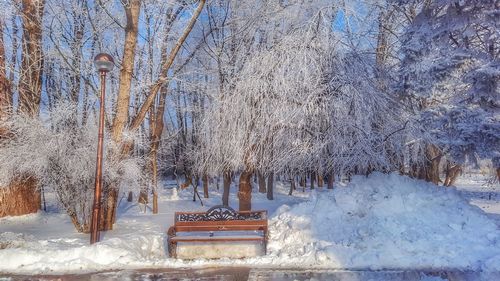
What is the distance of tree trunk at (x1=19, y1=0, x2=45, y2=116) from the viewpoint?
42.9 ft

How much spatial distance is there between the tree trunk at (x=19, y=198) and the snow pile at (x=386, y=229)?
8214 mm

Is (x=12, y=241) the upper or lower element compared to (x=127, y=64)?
lower

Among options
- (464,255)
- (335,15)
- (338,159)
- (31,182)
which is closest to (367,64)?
(335,15)

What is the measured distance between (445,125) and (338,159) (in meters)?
2.60

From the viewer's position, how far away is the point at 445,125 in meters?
10.4

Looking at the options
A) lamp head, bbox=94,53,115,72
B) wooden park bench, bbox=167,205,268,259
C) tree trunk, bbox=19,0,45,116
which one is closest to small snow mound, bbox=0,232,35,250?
wooden park bench, bbox=167,205,268,259

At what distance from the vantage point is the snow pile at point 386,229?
7645 mm

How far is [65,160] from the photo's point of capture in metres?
10.1

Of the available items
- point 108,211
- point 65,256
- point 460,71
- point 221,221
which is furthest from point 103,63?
point 460,71

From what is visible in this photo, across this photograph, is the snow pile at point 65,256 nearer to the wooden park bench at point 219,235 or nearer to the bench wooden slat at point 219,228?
the wooden park bench at point 219,235

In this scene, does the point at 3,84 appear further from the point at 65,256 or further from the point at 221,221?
the point at 221,221

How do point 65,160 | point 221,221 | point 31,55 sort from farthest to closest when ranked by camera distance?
point 31,55 → point 65,160 → point 221,221

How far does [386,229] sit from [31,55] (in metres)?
11.6

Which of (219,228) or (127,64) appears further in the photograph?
(127,64)
